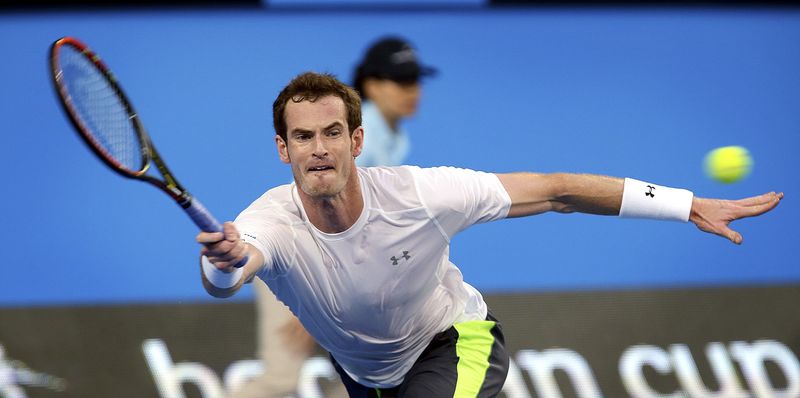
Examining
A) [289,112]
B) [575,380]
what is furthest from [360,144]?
[575,380]

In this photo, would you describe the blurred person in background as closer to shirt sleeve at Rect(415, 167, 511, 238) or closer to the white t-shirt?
the white t-shirt

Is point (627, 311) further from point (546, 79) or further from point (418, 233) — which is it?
point (418, 233)

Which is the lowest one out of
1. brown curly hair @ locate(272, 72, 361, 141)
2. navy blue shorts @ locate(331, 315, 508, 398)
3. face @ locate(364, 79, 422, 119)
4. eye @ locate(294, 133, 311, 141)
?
navy blue shorts @ locate(331, 315, 508, 398)

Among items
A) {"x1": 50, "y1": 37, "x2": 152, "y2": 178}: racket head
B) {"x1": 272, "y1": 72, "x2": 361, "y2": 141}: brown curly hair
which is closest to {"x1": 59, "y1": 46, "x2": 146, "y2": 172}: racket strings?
{"x1": 50, "y1": 37, "x2": 152, "y2": 178}: racket head

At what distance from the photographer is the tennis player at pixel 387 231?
3.13 m

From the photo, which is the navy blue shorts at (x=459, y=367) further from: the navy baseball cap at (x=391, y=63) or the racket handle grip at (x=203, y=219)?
the navy baseball cap at (x=391, y=63)

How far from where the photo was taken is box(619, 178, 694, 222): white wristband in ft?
11.3

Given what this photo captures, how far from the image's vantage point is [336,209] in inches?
125

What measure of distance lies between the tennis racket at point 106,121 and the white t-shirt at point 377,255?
0.94 feet

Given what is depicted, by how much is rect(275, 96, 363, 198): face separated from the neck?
0.04m

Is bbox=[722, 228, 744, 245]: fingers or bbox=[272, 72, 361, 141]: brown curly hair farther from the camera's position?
bbox=[722, 228, 744, 245]: fingers

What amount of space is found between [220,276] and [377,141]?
2.08 m

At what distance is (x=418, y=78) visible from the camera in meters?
5.15

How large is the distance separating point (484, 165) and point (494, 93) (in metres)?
0.46
